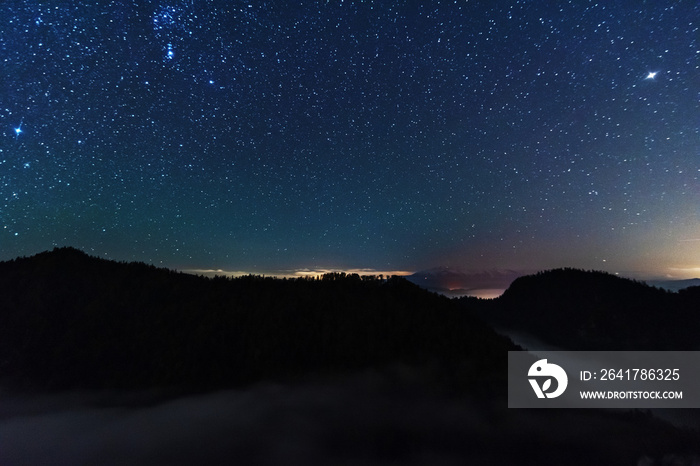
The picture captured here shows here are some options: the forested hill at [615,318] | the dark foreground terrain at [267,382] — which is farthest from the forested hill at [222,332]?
the forested hill at [615,318]

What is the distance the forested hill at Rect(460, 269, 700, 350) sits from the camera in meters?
150

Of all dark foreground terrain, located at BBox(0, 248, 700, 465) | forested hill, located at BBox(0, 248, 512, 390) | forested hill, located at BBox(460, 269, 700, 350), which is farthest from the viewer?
forested hill, located at BBox(460, 269, 700, 350)

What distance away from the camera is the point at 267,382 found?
8331 cm

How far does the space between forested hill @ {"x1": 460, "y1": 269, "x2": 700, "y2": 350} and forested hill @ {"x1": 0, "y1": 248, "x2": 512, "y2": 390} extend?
369ft

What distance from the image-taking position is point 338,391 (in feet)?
264

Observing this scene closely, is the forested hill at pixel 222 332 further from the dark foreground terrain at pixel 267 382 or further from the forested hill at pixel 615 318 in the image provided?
the forested hill at pixel 615 318

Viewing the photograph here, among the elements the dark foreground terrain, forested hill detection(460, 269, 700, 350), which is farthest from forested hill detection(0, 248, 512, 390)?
forested hill detection(460, 269, 700, 350)

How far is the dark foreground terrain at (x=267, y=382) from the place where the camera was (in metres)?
64.6

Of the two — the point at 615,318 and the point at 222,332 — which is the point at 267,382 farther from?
the point at 615,318

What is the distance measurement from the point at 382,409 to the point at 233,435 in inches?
1448

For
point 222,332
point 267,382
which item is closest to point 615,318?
point 267,382

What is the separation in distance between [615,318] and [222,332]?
198 meters

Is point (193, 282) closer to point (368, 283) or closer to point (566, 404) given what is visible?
point (368, 283)

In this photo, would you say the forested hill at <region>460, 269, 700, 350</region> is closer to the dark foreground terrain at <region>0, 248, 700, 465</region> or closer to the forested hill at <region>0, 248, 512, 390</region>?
the dark foreground terrain at <region>0, 248, 700, 465</region>
